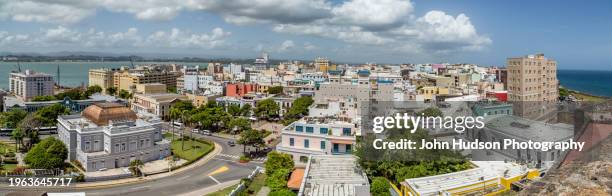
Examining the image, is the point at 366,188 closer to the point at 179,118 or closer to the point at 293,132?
the point at 293,132

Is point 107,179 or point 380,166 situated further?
point 107,179

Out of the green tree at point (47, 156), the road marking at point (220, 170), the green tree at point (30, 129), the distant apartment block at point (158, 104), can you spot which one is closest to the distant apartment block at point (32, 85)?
the distant apartment block at point (158, 104)

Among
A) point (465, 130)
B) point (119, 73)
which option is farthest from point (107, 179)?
point (119, 73)

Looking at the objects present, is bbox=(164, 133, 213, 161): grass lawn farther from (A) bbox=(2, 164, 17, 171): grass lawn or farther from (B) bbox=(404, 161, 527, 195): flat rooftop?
(B) bbox=(404, 161, 527, 195): flat rooftop

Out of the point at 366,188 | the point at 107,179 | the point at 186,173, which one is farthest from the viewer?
the point at 186,173

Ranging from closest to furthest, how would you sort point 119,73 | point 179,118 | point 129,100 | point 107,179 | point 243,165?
1. point 107,179
2. point 243,165
3. point 179,118
4. point 129,100
5. point 119,73

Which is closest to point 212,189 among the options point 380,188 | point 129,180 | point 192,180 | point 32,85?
point 192,180

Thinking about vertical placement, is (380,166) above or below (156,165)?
above
